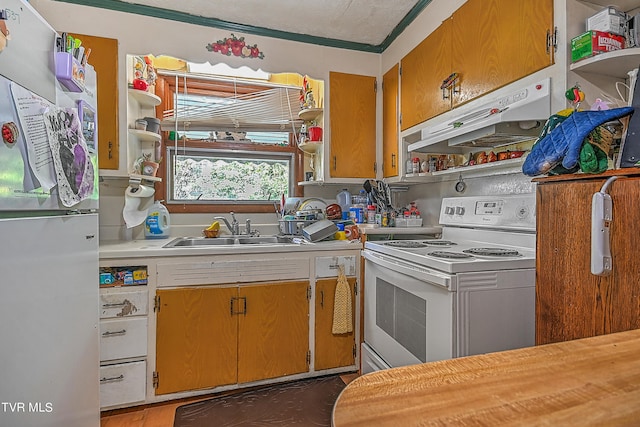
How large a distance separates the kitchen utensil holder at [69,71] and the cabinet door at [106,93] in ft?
3.02

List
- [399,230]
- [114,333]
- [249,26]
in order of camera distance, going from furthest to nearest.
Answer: [249,26], [399,230], [114,333]

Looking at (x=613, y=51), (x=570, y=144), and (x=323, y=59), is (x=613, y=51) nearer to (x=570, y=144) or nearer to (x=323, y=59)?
(x=570, y=144)

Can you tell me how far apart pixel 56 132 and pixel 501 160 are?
6.23 ft

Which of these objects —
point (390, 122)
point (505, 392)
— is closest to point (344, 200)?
point (390, 122)

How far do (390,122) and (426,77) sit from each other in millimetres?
472

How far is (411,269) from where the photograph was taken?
1449mm

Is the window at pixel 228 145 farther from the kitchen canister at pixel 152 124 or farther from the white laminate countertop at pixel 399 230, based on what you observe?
the white laminate countertop at pixel 399 230

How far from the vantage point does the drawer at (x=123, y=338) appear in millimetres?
1641

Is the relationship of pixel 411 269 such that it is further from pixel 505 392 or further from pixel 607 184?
pixel 505 392

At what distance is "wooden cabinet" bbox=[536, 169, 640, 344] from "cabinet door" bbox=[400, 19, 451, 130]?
1.06 meters

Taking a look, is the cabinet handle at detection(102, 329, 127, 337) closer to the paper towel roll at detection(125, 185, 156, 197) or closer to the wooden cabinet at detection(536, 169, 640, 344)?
the paper towel roll at detection(125, 185, 156, 197)

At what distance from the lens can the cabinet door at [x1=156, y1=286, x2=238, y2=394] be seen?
1746 millimetres

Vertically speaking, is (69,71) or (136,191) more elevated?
(69,71)

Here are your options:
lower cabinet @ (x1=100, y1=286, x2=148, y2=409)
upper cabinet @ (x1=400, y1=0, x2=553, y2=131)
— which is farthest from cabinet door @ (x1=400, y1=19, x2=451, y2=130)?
lower cabinet @ (x1=100, y1=286, x2=148, y2=409)
